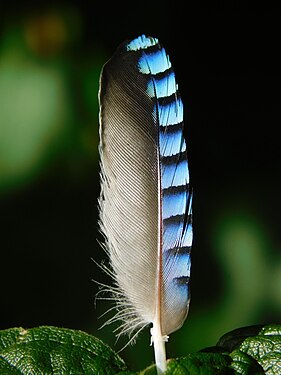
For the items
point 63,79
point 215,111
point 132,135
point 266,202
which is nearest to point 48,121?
point 63,79

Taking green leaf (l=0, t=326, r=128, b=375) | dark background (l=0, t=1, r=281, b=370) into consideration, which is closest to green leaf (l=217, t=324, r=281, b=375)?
green leaf (l=0, t=326, r=128, b=375)

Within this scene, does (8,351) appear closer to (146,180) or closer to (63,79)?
(146,180)

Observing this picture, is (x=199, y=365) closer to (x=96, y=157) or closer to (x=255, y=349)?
(x=255, y=349)

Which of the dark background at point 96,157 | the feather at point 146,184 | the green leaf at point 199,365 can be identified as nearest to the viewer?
the green leaf at point 199,365

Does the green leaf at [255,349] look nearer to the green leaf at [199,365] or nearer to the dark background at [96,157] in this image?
the green leaf at [199,365]

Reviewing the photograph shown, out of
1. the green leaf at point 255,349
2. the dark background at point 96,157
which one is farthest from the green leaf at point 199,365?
the dark background at point 96,157

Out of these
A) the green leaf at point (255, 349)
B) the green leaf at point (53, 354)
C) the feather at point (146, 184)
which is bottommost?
the green leaf at point (255, 349)
